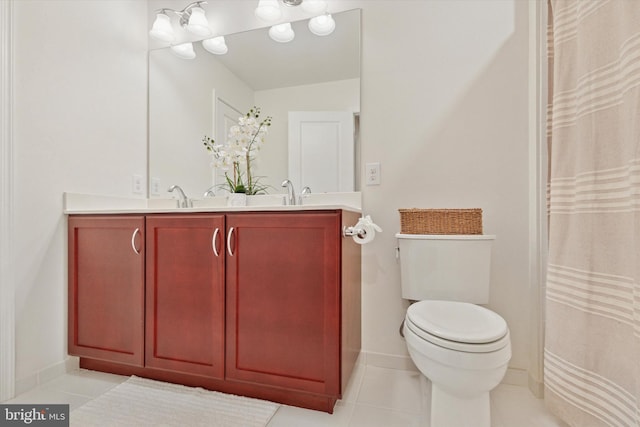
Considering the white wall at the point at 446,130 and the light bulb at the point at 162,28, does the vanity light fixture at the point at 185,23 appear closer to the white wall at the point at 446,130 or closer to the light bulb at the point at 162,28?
the light bulb at the point at 162,28

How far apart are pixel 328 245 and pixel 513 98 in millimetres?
1232

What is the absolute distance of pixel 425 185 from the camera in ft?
5.35

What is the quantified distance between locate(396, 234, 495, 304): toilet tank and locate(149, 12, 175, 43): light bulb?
205 centimetres

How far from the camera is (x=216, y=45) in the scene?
1.97m

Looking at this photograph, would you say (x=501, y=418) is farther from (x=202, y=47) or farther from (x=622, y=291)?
(x=202, y=47)

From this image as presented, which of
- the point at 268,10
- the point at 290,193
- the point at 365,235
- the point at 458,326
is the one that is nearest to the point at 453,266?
the point at 458,326

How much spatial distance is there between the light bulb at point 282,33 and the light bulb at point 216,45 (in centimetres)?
34

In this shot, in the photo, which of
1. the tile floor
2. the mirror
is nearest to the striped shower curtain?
the tile floor

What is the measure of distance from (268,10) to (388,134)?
1.06 metres

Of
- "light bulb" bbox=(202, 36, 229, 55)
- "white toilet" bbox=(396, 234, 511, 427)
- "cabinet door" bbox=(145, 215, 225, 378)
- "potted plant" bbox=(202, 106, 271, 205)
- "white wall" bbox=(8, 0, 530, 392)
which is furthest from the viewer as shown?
"light bulb" bbox=(202, 36, 229, 55)

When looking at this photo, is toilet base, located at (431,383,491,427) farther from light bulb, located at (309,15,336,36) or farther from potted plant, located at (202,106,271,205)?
light bulb, located at (309,15,336,36)

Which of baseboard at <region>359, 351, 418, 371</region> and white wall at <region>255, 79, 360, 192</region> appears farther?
white wall at <region>255, 79, 360, 192</region>

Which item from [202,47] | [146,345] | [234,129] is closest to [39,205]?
[146,345]

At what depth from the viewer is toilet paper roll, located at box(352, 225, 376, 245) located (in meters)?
1.30
